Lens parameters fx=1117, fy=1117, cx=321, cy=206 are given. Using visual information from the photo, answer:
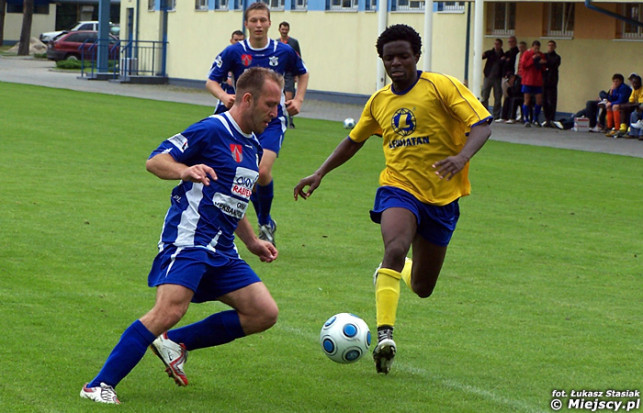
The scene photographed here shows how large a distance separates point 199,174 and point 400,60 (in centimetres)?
212

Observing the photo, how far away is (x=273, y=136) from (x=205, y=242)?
4.86 m

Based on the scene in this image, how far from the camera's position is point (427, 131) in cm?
707

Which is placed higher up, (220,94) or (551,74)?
(551,74)

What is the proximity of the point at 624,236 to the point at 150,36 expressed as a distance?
36.3 meters

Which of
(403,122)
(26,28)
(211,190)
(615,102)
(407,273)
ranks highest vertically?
(26,28)

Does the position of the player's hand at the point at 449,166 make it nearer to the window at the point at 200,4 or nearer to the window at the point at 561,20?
the window at the point at 561,20

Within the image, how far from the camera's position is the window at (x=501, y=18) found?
31.6 metres

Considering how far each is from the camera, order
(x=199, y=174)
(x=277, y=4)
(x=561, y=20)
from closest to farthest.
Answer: (x=199, y=174) < (x=561, y=20) < (x=277, y=4)

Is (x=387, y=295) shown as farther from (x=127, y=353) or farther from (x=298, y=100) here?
(x=298, y=100)

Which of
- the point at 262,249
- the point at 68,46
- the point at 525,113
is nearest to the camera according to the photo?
the point at 262,249

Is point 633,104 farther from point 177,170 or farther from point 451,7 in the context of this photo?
point 177,170

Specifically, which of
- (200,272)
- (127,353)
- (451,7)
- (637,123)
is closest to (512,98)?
(637,123)

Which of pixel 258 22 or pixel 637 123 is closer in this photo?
pixel 258 22

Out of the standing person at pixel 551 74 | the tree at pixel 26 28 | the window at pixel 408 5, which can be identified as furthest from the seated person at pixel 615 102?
the tree at pixel 26 28
